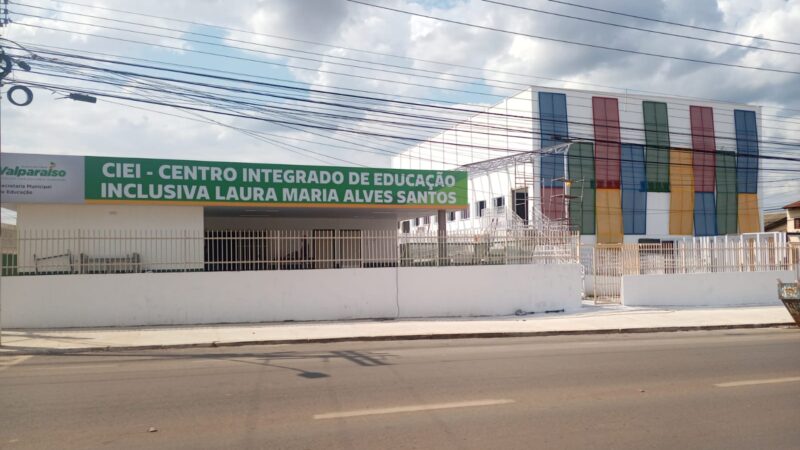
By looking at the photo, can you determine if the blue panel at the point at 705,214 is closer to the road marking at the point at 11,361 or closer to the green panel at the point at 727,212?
the green panel at the point at 727,212

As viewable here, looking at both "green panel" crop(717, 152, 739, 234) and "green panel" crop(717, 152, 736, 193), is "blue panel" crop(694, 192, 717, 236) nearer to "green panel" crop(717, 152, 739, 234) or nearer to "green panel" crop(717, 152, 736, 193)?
"green panel" crop(717, 152, 739, 234)

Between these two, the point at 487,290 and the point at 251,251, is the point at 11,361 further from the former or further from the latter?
the point at 487,290

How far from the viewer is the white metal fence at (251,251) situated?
48.0 feet

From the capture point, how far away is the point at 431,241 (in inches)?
658

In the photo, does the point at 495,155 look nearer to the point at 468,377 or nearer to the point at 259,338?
the point at 259,338

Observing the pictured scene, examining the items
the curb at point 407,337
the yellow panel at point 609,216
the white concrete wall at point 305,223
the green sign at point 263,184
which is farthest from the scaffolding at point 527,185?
the curb at point 407,337

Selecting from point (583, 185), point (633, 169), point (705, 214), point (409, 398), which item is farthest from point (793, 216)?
point (409, 398)

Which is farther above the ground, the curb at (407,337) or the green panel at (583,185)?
the green panel at (583,185)

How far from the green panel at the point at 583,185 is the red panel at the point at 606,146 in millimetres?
572

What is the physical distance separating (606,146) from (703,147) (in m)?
7.84

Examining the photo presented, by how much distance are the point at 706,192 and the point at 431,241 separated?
103 ft

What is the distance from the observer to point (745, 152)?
42.2 metres

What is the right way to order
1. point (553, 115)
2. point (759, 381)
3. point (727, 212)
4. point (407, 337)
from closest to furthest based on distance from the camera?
point (759, 381)
point (407, 337)
point (553, 115)
point (727, 212)

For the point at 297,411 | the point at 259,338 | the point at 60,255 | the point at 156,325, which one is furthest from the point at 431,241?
the point at 297,411
